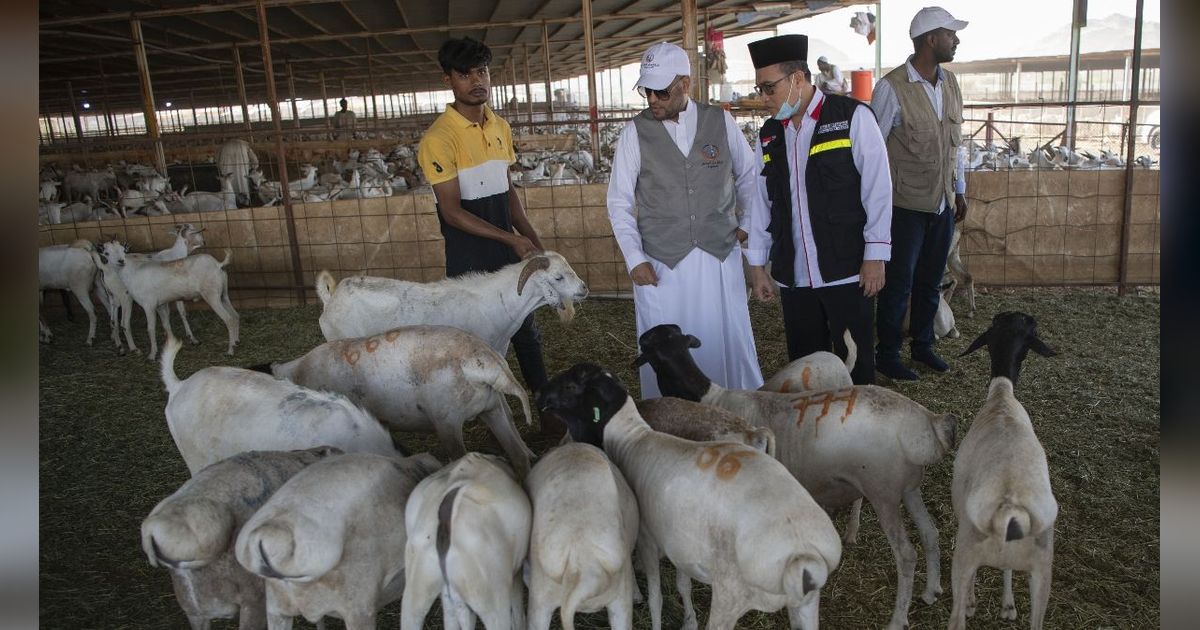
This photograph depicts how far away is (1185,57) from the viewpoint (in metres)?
0.88

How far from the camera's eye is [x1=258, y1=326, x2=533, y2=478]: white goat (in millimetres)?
3990

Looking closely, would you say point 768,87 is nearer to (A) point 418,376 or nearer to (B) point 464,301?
(B) point 464,301

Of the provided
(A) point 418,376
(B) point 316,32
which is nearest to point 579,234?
(A) point 418,376

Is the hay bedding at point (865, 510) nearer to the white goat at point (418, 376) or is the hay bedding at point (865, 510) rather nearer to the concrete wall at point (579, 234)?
the concrete wall at point (579, 234)

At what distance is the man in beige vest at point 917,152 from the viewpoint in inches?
217

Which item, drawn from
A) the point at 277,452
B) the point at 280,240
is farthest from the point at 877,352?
the point at 280,240

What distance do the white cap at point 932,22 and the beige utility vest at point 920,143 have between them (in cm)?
26

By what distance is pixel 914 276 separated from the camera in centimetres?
644

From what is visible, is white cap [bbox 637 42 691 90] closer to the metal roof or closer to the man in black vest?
the man in black vest

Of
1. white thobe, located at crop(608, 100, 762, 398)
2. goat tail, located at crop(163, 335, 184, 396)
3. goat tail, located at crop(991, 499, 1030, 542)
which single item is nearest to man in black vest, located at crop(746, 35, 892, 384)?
white thobe, located at crop(608, 100, 762, 398)

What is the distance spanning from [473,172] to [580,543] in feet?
10.1

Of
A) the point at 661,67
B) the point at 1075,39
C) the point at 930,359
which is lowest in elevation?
the point at 930,359

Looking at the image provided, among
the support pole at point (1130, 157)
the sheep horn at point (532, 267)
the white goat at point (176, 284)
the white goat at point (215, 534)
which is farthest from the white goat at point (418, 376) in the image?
the support pole at point (1130, 157)

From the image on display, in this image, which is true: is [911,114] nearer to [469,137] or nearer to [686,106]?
[686,106]
